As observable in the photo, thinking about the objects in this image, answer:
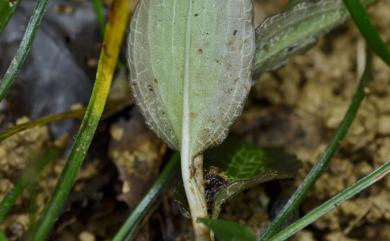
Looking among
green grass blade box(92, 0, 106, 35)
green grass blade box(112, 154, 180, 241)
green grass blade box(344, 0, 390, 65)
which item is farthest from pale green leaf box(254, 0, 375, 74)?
green grass blade box(92, 0, 106, 35)

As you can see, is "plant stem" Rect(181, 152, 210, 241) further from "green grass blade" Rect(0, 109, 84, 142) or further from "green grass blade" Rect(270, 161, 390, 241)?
"green grass blade" Rect(0, 109, 84, 142)

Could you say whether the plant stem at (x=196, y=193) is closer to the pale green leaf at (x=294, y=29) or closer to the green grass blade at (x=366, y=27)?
the pale green leaf at (x=294, y=29)

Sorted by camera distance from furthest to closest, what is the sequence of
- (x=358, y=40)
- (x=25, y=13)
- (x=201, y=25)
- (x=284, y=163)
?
(x=358, y=40) < (x=25, y=13) < (x=284, y=163) < (x=201, y=25)

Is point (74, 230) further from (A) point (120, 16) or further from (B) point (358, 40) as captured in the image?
(B) point (358, 40)

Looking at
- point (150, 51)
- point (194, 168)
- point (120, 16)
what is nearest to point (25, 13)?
point (120, 16)

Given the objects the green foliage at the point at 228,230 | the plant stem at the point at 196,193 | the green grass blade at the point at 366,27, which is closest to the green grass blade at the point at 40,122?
the plant stem at the point at 196,193
